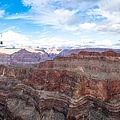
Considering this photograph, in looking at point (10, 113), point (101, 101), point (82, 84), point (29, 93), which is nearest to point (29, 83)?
point (29, 93)

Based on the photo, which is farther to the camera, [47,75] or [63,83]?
[47,75]

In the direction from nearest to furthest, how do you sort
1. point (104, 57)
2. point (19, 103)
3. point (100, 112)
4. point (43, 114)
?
point (100, 112) < point (43, 114) < point (19, 103) < point (104, 57)

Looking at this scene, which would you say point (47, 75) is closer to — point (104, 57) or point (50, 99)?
point (50, 99)

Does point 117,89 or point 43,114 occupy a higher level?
point 117,89

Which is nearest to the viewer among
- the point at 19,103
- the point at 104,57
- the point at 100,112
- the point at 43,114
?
the point at 100,112

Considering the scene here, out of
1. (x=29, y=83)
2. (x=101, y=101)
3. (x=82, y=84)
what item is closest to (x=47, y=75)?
(x=29, y=83)

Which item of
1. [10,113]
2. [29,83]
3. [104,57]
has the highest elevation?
[104,57]

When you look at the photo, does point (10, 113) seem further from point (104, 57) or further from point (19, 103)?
point (104, 57)
